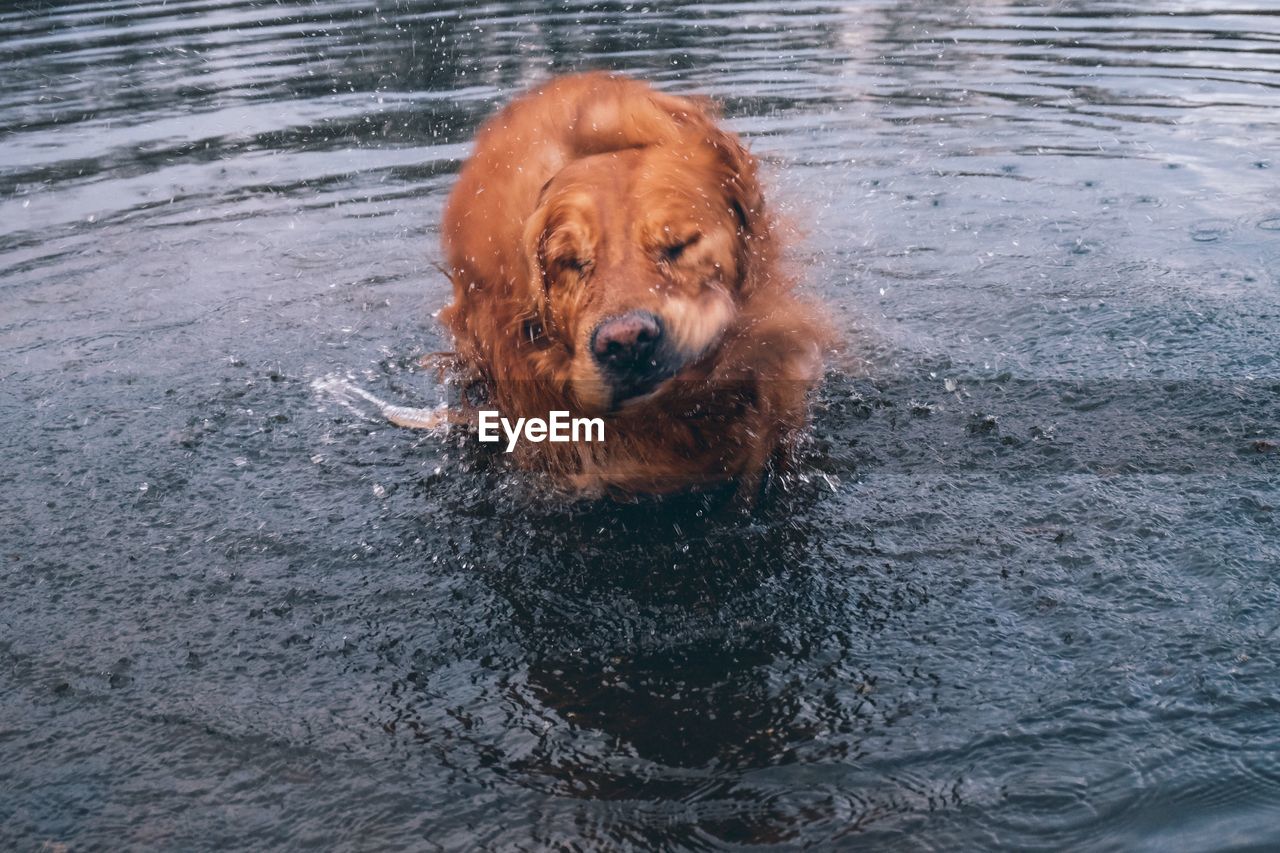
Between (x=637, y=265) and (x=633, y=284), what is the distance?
0.08 m

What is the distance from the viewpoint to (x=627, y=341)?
3.52 metres

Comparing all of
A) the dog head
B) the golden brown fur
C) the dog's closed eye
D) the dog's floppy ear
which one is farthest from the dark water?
the dog's closed eye

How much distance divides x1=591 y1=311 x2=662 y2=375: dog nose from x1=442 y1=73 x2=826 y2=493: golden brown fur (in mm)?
65

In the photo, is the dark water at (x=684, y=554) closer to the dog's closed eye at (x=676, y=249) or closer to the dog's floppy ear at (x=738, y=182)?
the dog's floppy ear at (x=738, y=182)

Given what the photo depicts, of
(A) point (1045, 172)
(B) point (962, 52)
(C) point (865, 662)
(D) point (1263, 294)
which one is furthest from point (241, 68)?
(C) point (865, 662)

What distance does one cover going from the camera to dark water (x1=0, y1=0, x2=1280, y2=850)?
2.85 meters


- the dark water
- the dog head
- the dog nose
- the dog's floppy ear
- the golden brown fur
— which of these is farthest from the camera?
the dog's floppy ear

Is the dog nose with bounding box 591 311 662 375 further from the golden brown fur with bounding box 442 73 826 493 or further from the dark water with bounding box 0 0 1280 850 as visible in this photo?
the dark water with bounding box 0 0 1280 850

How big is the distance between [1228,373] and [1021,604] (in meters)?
2.05

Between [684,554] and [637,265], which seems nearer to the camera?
[637,265]

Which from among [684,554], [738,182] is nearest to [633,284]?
[738,182]

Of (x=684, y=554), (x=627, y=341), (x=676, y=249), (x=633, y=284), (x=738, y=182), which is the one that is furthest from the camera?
(x=738, y=182)

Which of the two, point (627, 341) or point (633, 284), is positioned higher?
point (633, 284)

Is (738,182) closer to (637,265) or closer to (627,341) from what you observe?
(637,265)
